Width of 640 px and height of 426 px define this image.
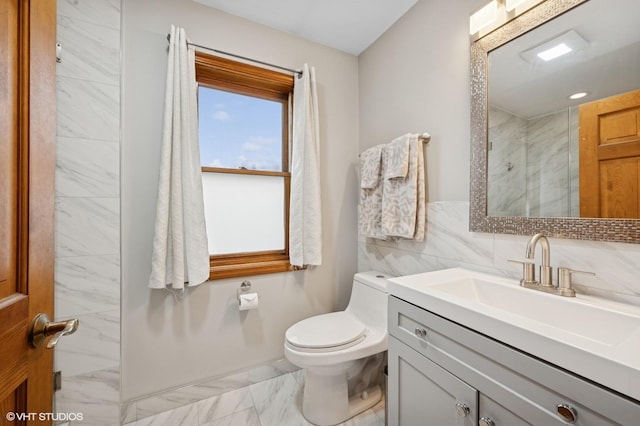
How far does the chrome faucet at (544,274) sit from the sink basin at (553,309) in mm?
47

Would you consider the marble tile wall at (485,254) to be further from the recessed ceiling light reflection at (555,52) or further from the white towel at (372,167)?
the recessed ceiling light reflection at (555,52)

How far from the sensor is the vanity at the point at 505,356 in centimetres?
56

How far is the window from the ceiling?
1.06 ft

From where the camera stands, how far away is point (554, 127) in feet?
3.42

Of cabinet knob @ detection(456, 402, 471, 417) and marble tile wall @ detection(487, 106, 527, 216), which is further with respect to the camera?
marble tile wall @ detection(487, 106, 527, 216)

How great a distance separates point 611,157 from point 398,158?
0.87m

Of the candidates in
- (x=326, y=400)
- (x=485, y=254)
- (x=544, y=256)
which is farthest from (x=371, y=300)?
(x=544, y=256)

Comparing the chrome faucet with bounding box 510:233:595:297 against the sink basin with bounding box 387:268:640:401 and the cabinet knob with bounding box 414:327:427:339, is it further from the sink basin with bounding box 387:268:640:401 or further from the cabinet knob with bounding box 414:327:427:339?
the cabinet knob with bounding box 414:327:427:339

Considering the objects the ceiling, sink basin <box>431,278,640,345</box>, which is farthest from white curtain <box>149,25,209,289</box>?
sink basin <box>431,278,640,345</box>

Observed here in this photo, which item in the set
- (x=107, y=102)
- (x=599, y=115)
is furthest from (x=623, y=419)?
(x=107, y=102)

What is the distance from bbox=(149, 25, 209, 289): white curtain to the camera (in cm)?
140

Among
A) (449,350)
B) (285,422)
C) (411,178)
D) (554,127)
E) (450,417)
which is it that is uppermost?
(554,127)

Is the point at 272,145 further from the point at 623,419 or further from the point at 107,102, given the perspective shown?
the point at 623,419

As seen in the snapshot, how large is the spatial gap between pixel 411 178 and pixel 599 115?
768 millimetres
